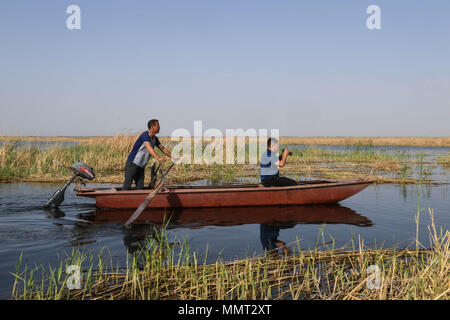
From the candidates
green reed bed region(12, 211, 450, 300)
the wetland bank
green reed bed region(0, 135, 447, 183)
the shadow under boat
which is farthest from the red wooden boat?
green reed bed region(0, 135, 447, 183)

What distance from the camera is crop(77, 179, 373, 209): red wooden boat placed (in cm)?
765

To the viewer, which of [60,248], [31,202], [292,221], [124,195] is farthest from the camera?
[31,202]

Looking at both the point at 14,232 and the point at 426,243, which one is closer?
the point at 426,243

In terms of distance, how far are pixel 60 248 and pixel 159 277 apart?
2.18m

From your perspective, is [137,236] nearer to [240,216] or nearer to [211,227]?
[211,227]

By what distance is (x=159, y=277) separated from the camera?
3748mm

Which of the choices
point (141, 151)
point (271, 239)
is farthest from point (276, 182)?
point (141, 151)

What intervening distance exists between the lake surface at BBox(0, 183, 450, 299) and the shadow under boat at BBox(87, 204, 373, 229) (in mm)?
19

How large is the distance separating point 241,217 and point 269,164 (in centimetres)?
139

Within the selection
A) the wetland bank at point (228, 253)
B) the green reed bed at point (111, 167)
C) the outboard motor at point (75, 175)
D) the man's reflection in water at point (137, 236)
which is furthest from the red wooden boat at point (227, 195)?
the green reed bed at point (111, 167)

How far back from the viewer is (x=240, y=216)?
24.6ft
